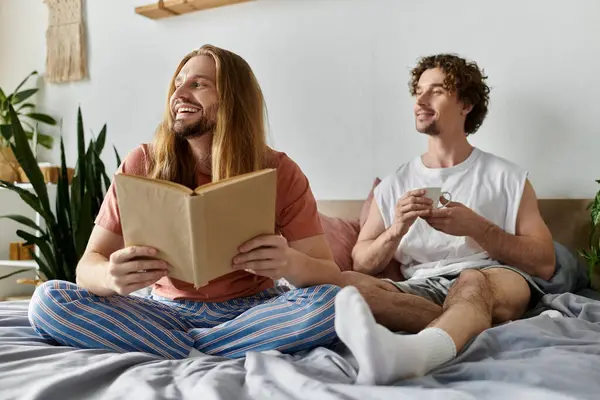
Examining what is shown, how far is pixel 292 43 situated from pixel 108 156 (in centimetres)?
111

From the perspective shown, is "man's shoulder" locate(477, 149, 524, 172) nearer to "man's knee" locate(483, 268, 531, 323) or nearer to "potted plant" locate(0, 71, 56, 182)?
"man's knee" locate(483, 268, 531, 323)

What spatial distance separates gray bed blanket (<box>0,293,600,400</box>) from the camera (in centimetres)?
82

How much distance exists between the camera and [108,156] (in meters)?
2.94

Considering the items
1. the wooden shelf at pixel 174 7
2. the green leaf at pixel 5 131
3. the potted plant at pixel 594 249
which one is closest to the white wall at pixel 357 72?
the wooden shelf at pixel 174 7

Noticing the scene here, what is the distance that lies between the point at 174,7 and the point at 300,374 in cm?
222

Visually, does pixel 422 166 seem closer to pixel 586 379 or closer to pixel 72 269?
pixel 586 379

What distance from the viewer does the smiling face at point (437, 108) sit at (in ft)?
6.18

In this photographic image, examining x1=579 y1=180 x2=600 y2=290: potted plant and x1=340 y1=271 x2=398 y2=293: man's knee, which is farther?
x1=579 y1=180 x2=600 y2=290: potted plant

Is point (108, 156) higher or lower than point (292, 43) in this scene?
lower

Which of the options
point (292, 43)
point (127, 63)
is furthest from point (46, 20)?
point (292, 43)

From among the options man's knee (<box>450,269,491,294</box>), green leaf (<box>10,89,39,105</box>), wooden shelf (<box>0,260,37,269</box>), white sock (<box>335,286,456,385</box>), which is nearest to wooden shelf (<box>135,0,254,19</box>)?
green leaf (<box>10,89,39,105</box>)

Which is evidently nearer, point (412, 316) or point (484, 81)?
point (412, 316)

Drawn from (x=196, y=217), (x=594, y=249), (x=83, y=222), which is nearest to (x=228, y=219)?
(x=196, y=217)

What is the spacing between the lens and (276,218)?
4.28ft
